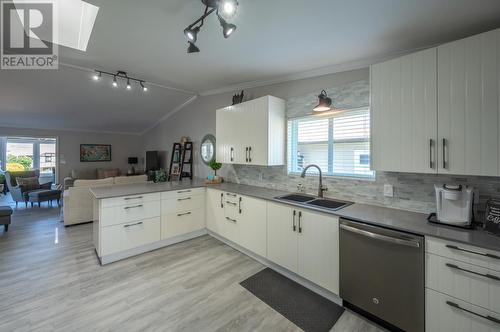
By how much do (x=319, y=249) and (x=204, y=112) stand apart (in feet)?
12.0

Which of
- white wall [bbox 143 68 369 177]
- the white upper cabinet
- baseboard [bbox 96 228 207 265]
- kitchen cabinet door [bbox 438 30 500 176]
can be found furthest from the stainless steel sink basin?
baseboard [bbox 96 228 207 265]

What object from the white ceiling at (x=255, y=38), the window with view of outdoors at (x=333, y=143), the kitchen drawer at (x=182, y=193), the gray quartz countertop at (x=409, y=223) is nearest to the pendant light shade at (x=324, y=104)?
the window with view of outdoors at (x=333, y=143)

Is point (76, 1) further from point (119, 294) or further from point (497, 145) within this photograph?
point (497, 145)

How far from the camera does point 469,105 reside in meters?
1.59

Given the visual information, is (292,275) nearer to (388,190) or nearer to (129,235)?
(388,190)

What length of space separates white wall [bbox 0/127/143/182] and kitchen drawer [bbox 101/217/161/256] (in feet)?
19.7

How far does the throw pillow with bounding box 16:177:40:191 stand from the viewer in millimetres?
5730

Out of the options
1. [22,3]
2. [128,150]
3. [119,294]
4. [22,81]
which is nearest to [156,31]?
[22,3]

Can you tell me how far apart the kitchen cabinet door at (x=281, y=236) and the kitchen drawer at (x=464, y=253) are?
1.18m

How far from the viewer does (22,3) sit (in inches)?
80.7

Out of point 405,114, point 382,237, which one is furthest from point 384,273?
point 405,114

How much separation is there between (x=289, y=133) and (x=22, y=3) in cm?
316

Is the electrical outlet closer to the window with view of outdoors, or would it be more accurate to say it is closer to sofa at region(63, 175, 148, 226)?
the window with view of outdoors

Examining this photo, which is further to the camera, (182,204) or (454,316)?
→ (182,204)
